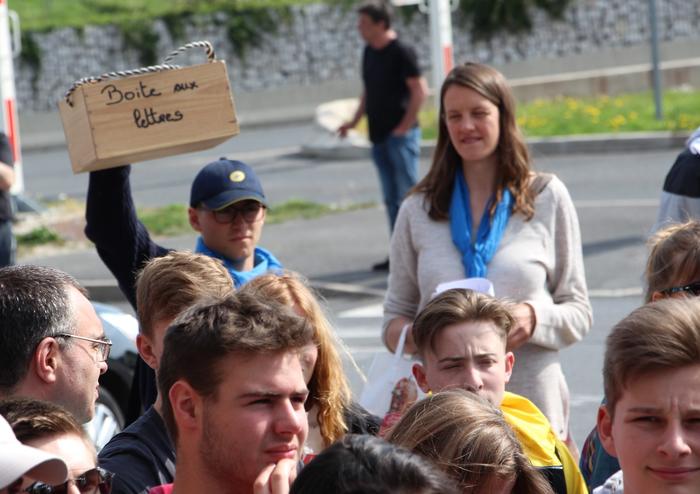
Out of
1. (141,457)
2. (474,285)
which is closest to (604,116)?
(474,285)

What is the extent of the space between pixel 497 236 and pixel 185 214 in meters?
11.3

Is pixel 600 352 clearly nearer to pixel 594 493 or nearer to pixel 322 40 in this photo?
pixel 594 493

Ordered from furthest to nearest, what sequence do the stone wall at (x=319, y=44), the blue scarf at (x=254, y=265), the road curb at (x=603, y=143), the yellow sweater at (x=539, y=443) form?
the stone wall at (x=319, y=44) → the road curb at (x=603, y=143) → the blue scarf at (x=254, y=265) → the yellow sweater at (x=539, y=443)

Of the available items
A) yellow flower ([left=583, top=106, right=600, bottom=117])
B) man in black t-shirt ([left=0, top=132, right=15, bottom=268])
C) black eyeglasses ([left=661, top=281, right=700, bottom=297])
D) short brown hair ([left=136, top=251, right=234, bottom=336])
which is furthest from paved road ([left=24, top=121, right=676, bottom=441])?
short brown hair ([left=136, top=251, right=234, bottom=336])

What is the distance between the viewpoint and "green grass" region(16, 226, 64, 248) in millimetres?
14749

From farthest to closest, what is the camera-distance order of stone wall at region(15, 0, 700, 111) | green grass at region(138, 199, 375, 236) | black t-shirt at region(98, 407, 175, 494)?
stone wall at region(15, 0, 700, 111) → green grass at region(138, 199, 375, 236) → black t-shirt at region(98, 407, 175, 494)

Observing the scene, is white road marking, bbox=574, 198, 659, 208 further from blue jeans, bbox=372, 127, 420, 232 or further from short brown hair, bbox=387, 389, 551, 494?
short brown hair, bbox=387, 389, 551, 494

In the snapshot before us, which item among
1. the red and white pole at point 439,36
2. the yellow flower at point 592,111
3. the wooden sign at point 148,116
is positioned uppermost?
the wooden sign at point 148,116

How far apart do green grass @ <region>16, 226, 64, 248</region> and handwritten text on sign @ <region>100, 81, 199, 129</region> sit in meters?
10.3

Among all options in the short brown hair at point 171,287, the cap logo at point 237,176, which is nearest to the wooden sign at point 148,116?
the cap logo at point 237,176

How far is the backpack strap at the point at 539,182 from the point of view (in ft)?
16.7

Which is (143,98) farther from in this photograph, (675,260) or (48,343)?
(675,260)

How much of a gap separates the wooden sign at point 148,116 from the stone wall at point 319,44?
27511 mm

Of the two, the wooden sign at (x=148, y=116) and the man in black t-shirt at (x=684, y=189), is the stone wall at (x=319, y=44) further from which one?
the wooden sign at (x=148, y=116)
